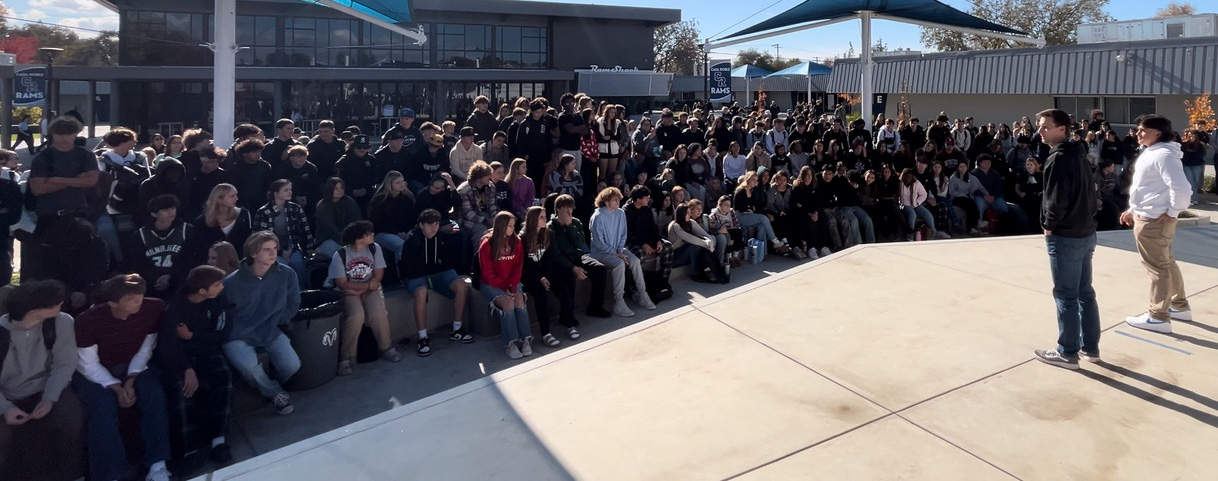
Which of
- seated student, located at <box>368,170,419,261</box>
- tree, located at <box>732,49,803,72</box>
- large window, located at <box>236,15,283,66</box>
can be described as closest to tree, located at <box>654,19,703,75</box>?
tree, located at <box>732,49,803,72</box>

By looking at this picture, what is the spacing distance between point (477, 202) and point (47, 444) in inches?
188

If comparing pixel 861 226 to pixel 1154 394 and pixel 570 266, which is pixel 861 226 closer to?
pixel 570 266

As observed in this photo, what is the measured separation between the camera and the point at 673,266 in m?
9.70

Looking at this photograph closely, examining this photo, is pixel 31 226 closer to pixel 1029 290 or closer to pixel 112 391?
pixel 112 391

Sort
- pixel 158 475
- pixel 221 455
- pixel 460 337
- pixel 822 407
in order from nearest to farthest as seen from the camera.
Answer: pixel 822 407 → pixel 158 475 → pixel 221 455 → pixel 460 337

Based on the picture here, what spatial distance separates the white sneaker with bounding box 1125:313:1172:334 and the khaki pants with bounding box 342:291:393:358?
19.8 ft

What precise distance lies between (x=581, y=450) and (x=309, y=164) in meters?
5.70

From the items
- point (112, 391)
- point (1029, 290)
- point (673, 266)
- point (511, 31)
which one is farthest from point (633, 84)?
point (112, 391)

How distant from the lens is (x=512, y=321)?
7.22m

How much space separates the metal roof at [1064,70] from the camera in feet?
64.1

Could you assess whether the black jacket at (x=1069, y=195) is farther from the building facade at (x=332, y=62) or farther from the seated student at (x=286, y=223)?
the building facade at (x=332, y=62)

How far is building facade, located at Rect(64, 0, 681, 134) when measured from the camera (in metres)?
25.0

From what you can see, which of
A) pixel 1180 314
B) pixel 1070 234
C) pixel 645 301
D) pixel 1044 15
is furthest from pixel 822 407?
pixel 1044 15

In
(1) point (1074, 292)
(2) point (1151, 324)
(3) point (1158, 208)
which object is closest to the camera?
(1) point (1074, 292)
